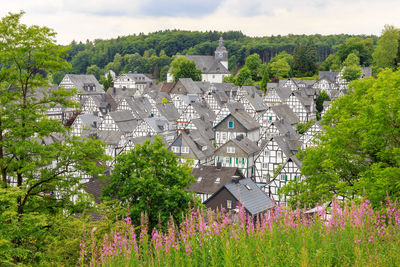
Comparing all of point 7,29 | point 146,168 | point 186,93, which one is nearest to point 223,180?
point 146,168

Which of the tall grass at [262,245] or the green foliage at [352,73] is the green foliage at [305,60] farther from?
the tall grass at [262,245]

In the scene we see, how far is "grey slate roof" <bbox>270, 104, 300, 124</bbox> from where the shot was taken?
75.7m

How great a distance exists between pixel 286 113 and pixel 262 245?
237ft

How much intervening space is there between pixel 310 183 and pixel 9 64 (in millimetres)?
15031

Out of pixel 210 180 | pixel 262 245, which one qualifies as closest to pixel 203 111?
pixel 210 180

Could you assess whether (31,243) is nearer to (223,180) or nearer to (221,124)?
(223,180)

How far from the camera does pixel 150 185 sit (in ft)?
83.9

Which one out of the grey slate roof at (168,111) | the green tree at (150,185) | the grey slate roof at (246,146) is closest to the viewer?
the green tree at (150,185)

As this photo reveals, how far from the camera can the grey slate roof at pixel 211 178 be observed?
41.8 meters

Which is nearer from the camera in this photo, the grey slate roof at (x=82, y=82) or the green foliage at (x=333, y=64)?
the grey slate roof at (x=82, y=82)

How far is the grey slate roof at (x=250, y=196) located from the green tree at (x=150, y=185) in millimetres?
8137

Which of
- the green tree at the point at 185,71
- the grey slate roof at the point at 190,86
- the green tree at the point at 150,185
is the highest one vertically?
the green tree at the point at 185,71

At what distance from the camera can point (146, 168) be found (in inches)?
1048

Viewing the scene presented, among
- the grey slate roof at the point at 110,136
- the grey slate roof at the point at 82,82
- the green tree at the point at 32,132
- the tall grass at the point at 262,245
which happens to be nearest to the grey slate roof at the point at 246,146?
the grey slate roof at the point at 110,136
